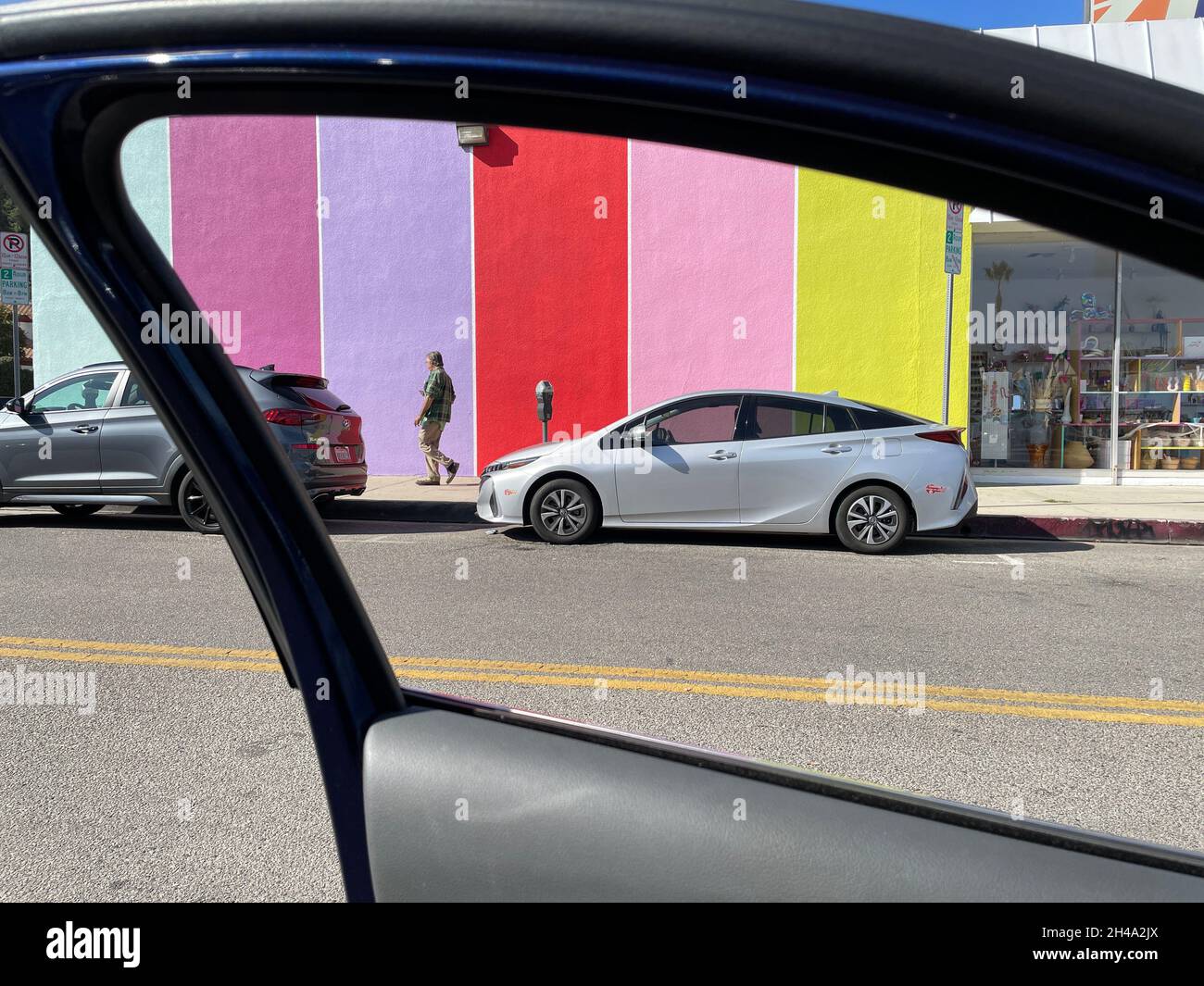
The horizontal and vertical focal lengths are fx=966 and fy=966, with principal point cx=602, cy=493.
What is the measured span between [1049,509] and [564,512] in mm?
5543

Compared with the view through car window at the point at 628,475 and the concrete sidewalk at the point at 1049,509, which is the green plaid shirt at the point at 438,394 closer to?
the view through car window at the point at 628,475

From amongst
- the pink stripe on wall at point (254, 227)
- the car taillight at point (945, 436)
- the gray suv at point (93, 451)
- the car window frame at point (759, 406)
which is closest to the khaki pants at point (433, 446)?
the pink stripe on wall at point (254, 227)

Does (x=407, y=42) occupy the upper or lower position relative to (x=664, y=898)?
upper

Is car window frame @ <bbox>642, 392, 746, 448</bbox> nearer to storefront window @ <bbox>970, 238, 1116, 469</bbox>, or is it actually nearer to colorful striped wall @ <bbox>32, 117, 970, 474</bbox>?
colorful striped wall @ <bbox>32, 117, 970, 474</bbox>

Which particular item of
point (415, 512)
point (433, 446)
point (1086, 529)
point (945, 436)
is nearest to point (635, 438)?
point (945, 436)

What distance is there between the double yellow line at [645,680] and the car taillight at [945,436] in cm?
449

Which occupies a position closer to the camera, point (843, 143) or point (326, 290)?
point (843, 143)

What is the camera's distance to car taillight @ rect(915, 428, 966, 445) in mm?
8422

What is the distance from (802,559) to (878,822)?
23.5ft

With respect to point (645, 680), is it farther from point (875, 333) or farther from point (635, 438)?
point (875, 333)

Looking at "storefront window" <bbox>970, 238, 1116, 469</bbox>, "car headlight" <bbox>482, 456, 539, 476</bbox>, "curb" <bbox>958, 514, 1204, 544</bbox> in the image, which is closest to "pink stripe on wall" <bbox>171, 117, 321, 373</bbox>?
"car headlight" <bbox>482, 456, 539, 476</bbox>
